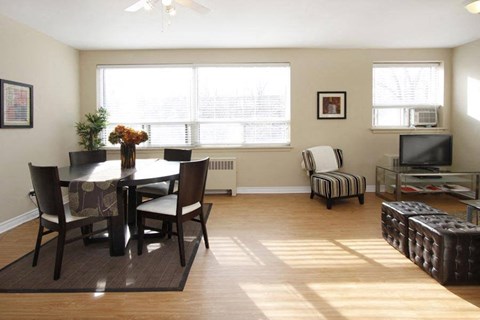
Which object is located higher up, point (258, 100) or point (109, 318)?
point (258, 100)

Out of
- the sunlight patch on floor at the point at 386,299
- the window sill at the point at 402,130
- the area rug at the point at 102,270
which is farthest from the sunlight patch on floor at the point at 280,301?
the window sill at the point at 402,130

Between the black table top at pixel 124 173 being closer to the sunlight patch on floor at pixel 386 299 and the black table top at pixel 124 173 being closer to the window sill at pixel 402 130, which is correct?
the sunlight patch on floor at pixel 386 299

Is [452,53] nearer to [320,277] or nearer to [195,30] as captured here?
[195,30]

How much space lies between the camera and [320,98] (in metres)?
5.47

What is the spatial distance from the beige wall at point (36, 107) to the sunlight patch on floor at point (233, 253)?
8.25ft

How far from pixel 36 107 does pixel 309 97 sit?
4.09m

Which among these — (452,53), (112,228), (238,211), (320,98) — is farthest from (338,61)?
(112,228)

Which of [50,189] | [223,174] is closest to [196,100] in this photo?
[223,174]

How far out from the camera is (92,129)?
197 inches

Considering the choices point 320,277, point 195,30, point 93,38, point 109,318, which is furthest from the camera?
point 93,38

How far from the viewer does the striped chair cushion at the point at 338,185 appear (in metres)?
4.50

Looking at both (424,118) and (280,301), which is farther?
(424,118)

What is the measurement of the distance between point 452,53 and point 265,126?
339 cm

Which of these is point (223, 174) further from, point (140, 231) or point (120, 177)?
point (120, 177)
